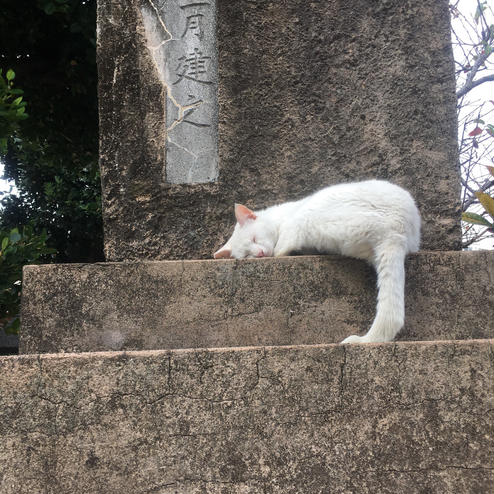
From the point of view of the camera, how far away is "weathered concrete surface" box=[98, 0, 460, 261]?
302cm

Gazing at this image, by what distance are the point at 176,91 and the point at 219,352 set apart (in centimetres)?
167

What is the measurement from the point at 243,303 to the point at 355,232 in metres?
0.55

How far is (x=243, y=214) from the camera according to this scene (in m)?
2.87

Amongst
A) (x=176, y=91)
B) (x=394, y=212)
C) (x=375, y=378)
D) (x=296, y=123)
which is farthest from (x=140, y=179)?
(x=375, y=378)

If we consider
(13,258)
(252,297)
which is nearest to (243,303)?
(252,297)

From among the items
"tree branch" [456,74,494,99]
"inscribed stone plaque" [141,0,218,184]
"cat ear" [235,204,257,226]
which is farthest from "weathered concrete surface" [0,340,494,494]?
"tree branch" [456,74,494,99]

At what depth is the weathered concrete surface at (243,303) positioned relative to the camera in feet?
8.13

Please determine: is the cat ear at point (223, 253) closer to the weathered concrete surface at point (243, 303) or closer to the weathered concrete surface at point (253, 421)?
the weathered concrete surface at point (243, 303)

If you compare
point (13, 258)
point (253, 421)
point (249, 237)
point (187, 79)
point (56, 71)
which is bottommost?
point (253, 421)

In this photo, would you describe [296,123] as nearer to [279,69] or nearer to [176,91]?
[279,69]

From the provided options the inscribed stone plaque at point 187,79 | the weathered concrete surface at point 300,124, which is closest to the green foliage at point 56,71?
the inscribed stone plaque at point 187,79

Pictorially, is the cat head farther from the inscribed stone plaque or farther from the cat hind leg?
the cat hind leg

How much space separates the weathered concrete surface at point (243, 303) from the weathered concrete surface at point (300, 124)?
0.47 meters

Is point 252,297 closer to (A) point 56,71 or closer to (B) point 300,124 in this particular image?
(B) point 300,124
